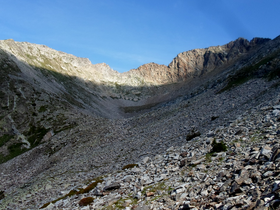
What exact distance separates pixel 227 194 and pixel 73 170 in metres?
28.4

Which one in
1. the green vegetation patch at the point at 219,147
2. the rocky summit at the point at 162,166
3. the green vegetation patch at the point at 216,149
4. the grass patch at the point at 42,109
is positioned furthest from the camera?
the grass patch at the point at 42,109

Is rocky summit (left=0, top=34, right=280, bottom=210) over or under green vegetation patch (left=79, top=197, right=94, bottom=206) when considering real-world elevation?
over

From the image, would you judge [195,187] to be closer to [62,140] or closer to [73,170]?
[73,170]

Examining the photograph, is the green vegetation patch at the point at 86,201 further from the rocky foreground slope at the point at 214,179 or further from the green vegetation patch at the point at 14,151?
the green vegetation patch at the point at 14,151

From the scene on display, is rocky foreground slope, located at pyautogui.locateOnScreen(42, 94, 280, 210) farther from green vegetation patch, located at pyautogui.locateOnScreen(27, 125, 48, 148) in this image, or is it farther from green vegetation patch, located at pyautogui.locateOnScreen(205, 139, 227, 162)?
green vegetation patch, located at pyautogui.locateOnScreen(27, 125, 48, 148)

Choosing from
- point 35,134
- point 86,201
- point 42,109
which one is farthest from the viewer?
point 42,109

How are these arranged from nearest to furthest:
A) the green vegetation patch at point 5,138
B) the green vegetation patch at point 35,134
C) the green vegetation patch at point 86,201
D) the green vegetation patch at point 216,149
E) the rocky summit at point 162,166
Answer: the rocky summit at point 162,166 → the green vegetation patch at point 86,201 → the green vegetation patch at point 216,149 → the green vegetation patch at point 5,138 → the green vegetation patch at point 35,134

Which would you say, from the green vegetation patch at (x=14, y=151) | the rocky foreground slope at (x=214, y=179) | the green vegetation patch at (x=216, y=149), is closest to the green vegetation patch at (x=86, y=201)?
the rocky foreground slope at (x=214, y=179)

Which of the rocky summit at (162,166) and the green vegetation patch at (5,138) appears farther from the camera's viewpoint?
the green vegetation patch at (5,138)

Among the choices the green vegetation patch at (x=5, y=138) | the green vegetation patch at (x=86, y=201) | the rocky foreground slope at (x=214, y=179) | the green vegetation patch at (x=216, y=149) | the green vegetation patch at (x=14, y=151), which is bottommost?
the green vegetation patch at (x=86, y=201)

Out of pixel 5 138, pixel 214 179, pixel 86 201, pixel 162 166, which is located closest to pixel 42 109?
pixel 5 138

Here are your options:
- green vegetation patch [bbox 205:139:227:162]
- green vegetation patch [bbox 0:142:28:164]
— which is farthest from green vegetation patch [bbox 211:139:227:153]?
green vegetation patch [bbox 0:142:28:164]

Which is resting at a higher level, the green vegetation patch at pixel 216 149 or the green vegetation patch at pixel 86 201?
the green vegetation patch at pixel 216 149

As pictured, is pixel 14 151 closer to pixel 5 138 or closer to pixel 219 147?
pixel 5 138
